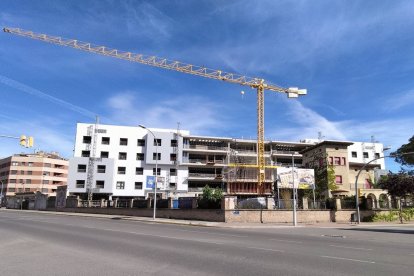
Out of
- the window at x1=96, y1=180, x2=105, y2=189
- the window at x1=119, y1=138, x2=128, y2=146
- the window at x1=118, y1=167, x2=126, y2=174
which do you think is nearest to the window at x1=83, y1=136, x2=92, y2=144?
the window at x1=119, y1=138, x2=128, y2=146

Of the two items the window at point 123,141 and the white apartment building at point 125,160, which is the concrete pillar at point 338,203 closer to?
the white apartment building at point 125,160

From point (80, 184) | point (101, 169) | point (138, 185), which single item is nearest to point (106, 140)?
point (101, 169)

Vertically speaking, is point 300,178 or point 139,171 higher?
point 139,171

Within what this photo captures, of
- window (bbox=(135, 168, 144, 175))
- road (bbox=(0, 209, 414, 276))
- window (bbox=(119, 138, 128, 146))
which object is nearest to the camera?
road (bbox=(0, 209, 414, 276))

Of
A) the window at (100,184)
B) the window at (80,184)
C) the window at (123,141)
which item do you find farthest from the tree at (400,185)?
the window at (80,184)

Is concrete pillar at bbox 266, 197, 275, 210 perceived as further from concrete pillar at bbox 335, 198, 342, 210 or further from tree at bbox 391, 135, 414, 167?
tree at bbox 391, 135, 414, 167

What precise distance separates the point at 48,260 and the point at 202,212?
2652 centimetres

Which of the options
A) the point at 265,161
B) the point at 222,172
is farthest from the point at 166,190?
the point at 265,161

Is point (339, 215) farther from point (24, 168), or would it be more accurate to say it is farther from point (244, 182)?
point (24, 168)

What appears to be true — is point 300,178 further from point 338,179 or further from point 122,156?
point 122,156

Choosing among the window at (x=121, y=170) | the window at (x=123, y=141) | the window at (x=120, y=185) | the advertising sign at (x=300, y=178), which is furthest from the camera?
the window at (x=123, y=141)

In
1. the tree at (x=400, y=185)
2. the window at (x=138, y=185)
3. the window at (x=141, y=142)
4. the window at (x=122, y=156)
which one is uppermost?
the window at (x=141, y=142)

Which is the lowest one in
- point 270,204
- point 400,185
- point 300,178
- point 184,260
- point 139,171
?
point 184,260

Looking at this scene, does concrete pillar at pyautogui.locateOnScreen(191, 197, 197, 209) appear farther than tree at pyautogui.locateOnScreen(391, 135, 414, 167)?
No
